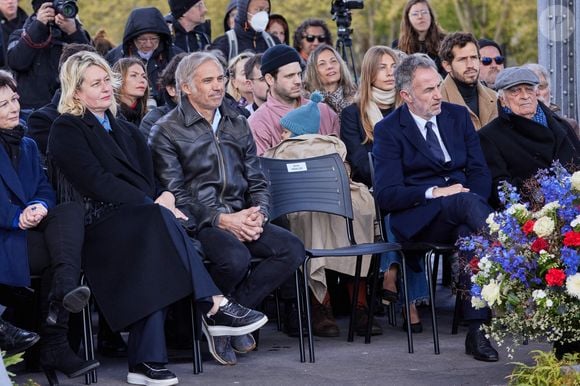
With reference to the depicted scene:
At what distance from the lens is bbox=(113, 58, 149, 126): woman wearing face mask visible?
990 centimetres

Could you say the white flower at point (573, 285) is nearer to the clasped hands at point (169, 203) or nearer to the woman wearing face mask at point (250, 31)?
the clasped hands at point (169, 203)

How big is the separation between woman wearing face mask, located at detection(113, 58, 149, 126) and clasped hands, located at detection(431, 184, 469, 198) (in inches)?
93.6

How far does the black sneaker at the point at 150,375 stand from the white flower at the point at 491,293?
184 centimetres

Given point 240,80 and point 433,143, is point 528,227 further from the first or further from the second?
point 240,80

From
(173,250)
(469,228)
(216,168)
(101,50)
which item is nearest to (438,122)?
(469,228)

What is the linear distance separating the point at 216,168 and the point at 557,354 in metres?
2.68

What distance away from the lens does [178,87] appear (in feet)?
29.9

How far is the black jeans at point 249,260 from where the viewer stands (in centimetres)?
838

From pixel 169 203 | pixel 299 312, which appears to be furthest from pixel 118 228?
pixel 299 312

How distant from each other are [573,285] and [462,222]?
1.83 meters

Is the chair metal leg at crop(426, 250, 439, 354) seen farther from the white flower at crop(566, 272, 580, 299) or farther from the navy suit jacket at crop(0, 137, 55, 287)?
the navy suit jacket at crop(0, 137, 55, 287)

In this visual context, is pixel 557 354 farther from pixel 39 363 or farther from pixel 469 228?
pixel 39 363

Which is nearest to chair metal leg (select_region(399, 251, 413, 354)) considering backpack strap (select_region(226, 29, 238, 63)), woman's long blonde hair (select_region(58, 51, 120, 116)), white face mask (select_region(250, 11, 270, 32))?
woman's long blonde hair (select_region(58, 51, 120, 116))

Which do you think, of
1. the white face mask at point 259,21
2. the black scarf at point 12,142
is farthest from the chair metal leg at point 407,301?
the white face mask at point 259,21
